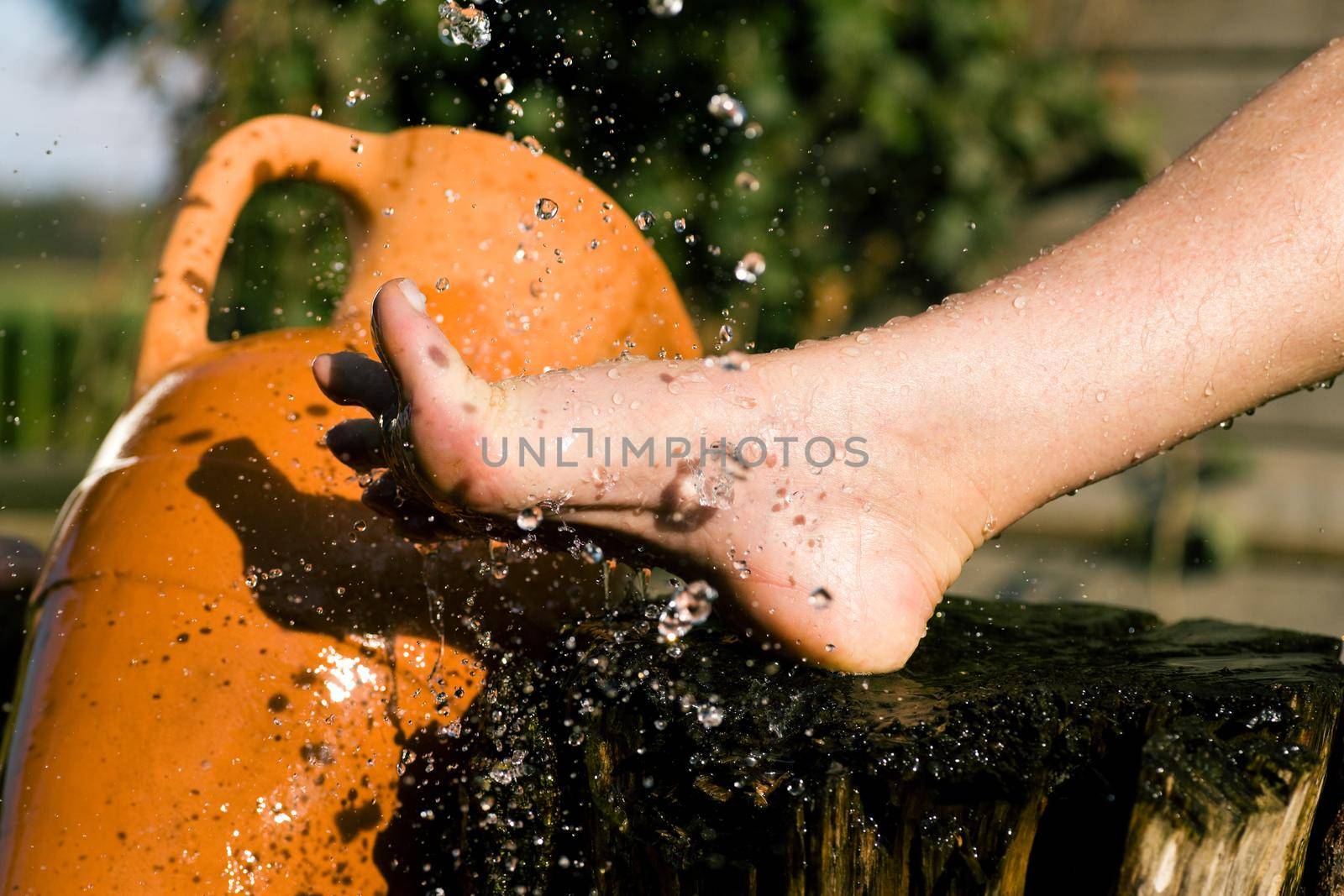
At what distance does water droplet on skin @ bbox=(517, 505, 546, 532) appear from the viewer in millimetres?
896

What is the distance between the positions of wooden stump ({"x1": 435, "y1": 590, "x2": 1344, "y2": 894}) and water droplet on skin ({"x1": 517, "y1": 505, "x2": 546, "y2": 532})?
0.11m

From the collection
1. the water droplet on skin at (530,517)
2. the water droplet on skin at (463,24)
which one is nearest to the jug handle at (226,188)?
the water droplet on skin at (463,24)

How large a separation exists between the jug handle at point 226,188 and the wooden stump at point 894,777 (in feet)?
1.67

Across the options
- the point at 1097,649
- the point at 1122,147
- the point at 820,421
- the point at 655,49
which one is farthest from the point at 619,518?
the point at 1122,147

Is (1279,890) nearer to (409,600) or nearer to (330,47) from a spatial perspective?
(409,600)

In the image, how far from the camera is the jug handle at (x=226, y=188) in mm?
1149

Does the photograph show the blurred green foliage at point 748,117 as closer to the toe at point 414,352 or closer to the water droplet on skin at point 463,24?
the water droplet on skin at point 463,24

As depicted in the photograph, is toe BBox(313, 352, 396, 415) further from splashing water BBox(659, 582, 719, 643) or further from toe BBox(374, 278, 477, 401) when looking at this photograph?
splashing water BBox(659, 582, 719, 643)

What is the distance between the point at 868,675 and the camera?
949 mm

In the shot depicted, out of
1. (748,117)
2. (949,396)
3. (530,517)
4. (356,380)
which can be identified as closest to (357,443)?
(356,380)

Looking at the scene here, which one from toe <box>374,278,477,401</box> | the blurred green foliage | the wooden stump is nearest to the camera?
the wooden stump

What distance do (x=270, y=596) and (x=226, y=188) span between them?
0.46 metres

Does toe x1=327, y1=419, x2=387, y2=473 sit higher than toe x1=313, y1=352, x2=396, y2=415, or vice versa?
toe x1=313, y1=352, x2=396, y2=415

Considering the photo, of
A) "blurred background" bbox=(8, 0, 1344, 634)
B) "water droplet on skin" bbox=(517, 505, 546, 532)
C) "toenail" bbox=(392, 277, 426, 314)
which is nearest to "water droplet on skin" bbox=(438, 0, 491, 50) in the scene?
"toenail" bbox=(392, 277, 426, 314)
